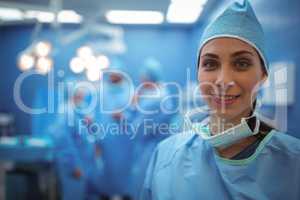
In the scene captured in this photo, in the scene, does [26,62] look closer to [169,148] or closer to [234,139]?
[169,148]

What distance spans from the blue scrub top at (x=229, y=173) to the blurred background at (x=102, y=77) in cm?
11

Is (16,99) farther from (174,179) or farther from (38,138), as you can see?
(174,179)

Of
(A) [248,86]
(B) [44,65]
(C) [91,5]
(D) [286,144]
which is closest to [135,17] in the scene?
(C) [91,5]

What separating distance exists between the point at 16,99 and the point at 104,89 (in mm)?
371

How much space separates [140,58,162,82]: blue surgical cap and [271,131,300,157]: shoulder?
20.7 inches

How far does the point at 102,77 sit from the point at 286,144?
0.61m

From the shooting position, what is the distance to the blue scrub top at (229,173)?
25.2 inches

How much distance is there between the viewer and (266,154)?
66 centimetres

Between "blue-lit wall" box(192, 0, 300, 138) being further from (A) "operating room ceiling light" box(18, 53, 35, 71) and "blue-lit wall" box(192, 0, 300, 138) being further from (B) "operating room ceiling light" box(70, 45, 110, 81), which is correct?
(A) "operating room ceiling light" box(18, 53, 35, 71)

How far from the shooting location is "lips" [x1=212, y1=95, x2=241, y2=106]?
0.66 meters

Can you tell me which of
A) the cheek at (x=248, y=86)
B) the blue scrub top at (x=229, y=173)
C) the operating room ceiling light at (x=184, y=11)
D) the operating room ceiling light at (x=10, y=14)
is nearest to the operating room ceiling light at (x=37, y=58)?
→ the operating room ceiling light at (x=10, y=14)

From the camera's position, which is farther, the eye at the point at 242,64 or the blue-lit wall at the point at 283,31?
the blue-lit wall at the point at 283,31

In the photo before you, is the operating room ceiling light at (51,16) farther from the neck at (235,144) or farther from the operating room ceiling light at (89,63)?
the neck at (235,144)

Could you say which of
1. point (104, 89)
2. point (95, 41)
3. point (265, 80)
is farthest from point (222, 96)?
point (95, 41)
